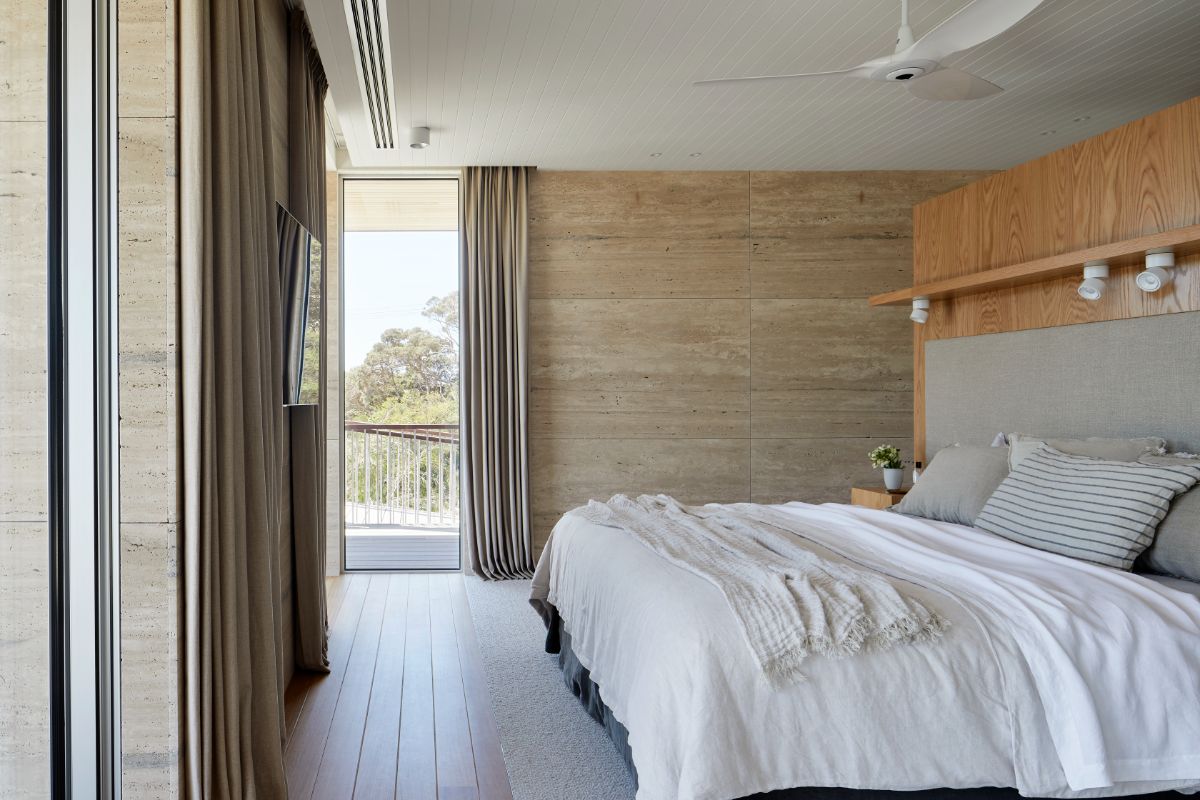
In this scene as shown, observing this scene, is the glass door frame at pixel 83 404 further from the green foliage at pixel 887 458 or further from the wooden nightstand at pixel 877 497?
the green foliage at pixel 887 458

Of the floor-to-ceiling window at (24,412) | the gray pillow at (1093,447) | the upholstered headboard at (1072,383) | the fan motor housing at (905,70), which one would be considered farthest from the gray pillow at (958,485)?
the floor-to-ceiling window at (24,412)

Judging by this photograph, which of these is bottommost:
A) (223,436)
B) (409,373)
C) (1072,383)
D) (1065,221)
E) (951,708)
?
(951,708)

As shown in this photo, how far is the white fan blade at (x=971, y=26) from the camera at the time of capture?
2.70 metres

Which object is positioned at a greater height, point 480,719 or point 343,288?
point 343,288

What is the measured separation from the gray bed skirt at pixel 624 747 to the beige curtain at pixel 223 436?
3.35ft

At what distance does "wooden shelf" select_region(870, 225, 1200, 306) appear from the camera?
3.07 m

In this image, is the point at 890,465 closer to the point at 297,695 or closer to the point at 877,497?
the point at 877,497

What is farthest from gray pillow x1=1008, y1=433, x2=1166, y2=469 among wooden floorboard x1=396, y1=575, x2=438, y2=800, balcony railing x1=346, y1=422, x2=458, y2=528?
balcony railing x1=346, y1=422, x2=458, y2=528

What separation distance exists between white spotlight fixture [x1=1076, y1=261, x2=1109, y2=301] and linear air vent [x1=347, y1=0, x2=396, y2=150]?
2.86 metres

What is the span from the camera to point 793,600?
2.26m

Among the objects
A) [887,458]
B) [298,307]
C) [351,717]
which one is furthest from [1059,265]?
[351,717]

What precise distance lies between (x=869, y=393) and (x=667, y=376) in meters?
1.44

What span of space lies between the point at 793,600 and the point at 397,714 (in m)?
1.86

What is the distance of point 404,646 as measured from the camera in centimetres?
437
